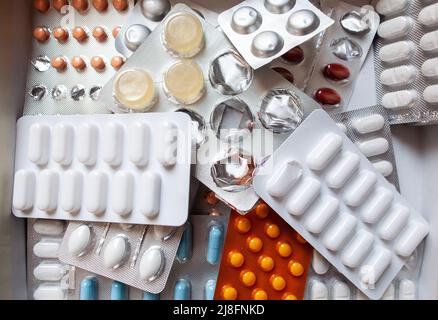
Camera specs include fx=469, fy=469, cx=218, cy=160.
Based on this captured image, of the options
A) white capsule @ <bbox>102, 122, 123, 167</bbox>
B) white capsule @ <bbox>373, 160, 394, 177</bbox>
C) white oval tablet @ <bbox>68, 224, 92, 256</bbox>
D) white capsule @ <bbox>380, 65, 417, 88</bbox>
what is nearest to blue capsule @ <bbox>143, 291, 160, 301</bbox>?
white oval tablet @ <bbox>68, 224, 92, 256</bbox>

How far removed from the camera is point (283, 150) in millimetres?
794

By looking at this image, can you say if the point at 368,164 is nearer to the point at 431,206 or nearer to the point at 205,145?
the point at 431,206

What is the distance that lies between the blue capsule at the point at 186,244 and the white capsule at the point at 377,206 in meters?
0.31

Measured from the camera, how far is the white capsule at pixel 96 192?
2.62 ft

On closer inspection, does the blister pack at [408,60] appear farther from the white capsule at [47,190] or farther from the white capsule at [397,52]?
the white capsule at [47,190]

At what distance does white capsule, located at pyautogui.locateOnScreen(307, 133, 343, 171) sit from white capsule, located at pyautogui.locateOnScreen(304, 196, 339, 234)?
6 centimetres

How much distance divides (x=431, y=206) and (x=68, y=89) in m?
0.71

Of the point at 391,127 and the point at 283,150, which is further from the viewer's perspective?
the point at 391,127

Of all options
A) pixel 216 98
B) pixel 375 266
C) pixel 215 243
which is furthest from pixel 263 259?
pixel 216 98

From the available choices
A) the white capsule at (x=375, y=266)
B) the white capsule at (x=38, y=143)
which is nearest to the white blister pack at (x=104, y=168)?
the white capsule at (x=38, y=143)

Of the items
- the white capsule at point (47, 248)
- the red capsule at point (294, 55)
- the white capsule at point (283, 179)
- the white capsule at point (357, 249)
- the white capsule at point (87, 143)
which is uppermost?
the red capsule at point (294, 55)
